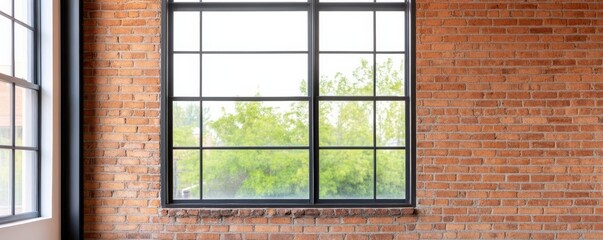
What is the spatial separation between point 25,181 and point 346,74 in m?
2.75

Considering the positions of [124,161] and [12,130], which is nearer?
[12,130]

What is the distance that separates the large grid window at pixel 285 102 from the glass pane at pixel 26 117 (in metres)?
1.02

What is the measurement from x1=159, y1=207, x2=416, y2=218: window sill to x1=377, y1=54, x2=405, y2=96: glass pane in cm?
101

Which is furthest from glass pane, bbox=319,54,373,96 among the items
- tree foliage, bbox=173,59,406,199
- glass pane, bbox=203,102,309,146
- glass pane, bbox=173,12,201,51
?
glass pane, bbox=173,12,201,51

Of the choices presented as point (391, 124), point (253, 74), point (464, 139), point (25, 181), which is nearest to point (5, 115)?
point (25, 181)

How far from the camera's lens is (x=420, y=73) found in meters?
5.24

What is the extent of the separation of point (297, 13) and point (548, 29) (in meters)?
2.12

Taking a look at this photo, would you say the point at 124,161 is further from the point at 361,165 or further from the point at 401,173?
the point at 401,173

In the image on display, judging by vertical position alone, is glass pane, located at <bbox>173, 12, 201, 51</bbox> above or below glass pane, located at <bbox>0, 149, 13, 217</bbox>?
above

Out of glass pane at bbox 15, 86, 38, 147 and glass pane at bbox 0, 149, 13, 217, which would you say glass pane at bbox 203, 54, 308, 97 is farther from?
glass pane at bbox 0, 149, 13, 217

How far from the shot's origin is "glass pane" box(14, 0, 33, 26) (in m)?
4.80

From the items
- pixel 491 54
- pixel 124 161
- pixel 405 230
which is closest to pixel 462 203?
pixel 405 230

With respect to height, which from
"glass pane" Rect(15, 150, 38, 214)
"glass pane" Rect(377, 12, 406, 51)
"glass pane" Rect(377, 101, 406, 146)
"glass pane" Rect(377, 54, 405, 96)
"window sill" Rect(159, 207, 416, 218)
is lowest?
"window sill" Rect(159, 207, 416, 218)

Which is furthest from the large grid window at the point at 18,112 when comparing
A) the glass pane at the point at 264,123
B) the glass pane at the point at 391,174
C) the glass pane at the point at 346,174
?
the glass pane at the point at 391,174
